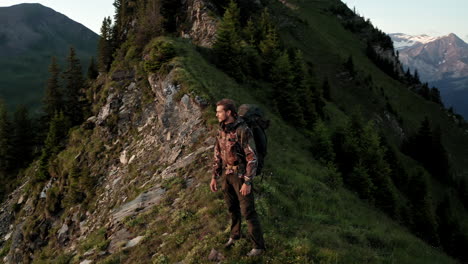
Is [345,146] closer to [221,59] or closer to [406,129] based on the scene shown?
[221,59]

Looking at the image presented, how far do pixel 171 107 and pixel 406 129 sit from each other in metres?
75.7

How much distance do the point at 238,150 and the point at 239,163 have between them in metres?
0.31

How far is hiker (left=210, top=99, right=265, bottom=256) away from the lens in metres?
6.53

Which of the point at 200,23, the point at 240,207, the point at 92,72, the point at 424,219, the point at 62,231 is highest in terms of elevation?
the point at 200,23

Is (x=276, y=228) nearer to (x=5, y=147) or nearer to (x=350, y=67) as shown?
(x=5, y=147)

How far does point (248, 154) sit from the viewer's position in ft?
21.4

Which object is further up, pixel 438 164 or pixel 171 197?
pixel 171 197

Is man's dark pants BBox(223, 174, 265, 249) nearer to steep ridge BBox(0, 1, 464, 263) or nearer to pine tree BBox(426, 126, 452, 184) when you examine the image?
steep ridge BBox(0, 1, 464, 263)

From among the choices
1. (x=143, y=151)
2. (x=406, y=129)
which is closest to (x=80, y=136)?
(x=143, y=151)

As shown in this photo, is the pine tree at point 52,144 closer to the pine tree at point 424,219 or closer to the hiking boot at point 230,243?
the hiking boot at point 230,243

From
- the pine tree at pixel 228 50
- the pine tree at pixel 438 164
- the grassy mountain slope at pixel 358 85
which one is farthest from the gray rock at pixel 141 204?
the pine tree at pixel 438 164

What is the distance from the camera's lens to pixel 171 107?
67.3ft

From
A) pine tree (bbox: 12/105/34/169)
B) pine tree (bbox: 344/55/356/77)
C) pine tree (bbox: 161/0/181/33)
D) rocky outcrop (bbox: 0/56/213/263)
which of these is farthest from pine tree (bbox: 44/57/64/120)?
pine tree (bbox: 344/55/356/77)

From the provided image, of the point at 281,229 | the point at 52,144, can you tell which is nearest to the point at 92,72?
the point at 52,144
